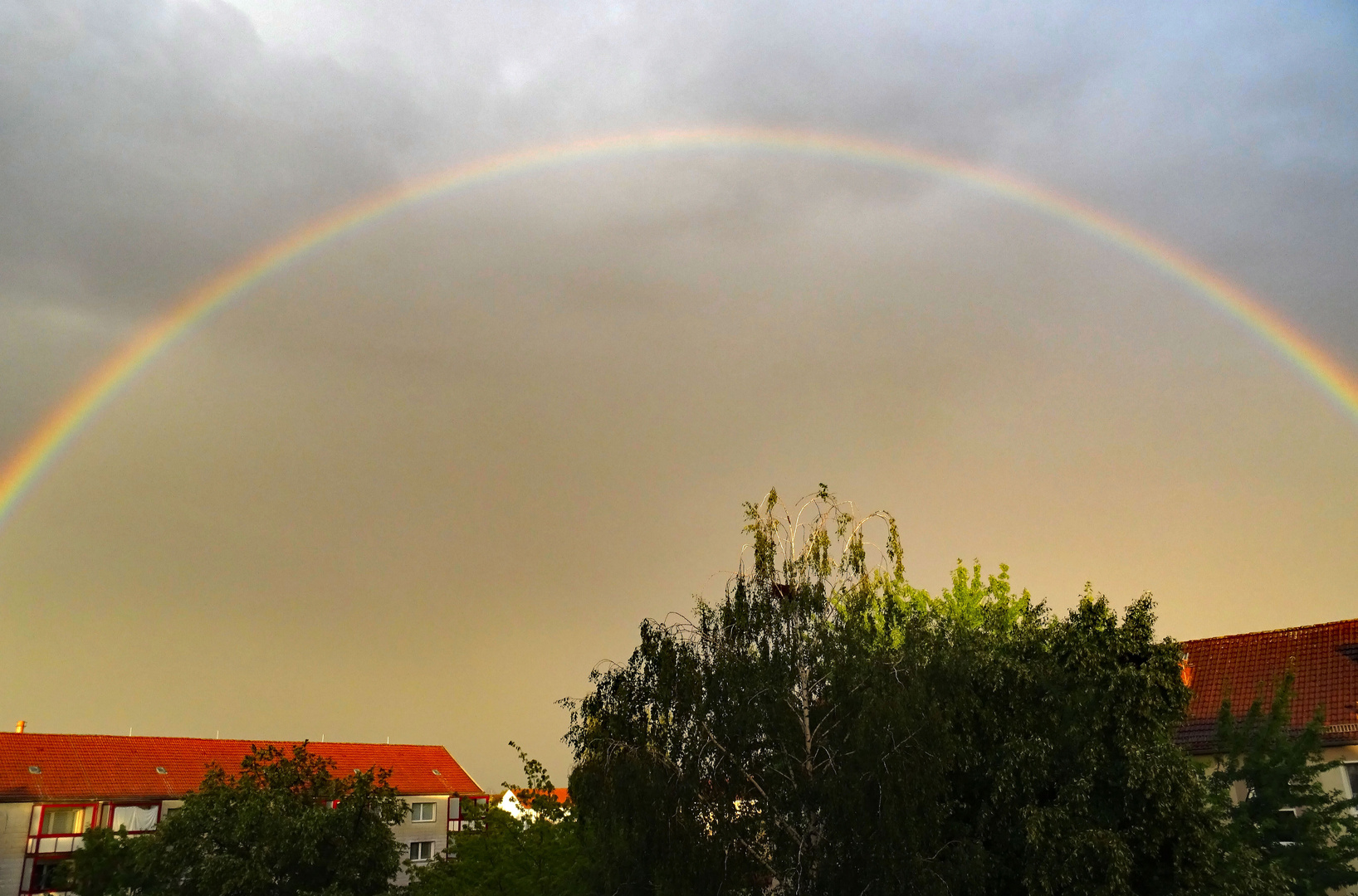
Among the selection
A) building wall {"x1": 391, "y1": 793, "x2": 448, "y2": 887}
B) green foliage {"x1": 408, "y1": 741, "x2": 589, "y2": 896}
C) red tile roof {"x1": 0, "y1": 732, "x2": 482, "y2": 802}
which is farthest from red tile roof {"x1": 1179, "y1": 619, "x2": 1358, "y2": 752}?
building wall {"x1": 391, "y1": 793, "x2": 448, "y2": 887}

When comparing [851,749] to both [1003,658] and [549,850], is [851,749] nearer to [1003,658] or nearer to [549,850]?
[1003,658]

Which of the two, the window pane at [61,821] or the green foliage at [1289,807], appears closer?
the green foliage at [1289,807]

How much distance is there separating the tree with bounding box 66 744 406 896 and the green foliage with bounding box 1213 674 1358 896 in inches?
891

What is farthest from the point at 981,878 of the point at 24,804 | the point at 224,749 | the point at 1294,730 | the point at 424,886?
the point at 224,749

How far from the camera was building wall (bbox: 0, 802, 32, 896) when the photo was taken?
58969 millimetres

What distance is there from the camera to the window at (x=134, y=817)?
6506cm

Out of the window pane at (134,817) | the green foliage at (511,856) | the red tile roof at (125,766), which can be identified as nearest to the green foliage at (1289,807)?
the green foliage at (511,856)

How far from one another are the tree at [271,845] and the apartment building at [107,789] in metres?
22.3

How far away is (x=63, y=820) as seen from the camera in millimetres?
62500

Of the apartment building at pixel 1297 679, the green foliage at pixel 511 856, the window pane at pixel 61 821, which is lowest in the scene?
the green foliage at pixel 511 856

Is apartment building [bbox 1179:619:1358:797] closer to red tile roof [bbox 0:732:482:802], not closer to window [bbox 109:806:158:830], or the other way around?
red tile roof [bbox 0:732:482:802]

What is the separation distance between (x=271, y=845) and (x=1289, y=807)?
2648 centimetres

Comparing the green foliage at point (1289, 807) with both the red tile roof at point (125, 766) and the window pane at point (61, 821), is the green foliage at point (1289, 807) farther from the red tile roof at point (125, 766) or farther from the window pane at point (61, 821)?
the window pane at point (61, 821)

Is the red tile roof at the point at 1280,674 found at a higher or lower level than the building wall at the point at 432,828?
higher
